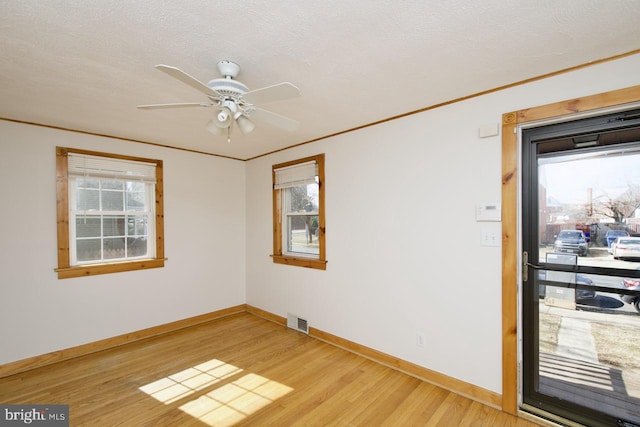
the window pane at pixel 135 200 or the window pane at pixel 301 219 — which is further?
the window pane at pixel 301 219

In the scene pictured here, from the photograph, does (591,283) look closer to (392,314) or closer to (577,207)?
(577,207)

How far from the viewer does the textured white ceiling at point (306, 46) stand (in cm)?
139

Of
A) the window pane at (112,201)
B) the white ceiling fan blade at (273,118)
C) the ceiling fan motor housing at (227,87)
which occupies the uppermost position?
the ceiling fan motor housing at (227,87)

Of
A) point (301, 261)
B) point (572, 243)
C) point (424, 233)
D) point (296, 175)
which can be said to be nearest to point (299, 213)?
point (296, 175)

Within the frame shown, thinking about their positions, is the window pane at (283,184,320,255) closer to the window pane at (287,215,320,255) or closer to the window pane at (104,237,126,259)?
the window pane at (287,215,320,255)

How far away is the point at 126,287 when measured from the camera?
11.6ft

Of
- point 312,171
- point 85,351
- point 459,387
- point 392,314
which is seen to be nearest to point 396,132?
point 312,171

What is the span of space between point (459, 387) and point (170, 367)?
2.73 metres

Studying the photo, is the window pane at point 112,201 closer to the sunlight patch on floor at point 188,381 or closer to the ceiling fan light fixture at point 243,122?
the sunlight patch on floor at point 188,381

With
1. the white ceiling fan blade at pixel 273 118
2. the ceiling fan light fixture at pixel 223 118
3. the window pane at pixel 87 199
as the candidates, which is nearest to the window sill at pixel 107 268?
the window pane at pixel 87 199

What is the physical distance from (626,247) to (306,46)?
2.40 metres

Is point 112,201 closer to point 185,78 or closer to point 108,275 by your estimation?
point 108,275

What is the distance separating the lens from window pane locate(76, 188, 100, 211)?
3.28 meters

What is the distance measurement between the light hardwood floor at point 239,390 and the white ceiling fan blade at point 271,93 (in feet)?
7.43
